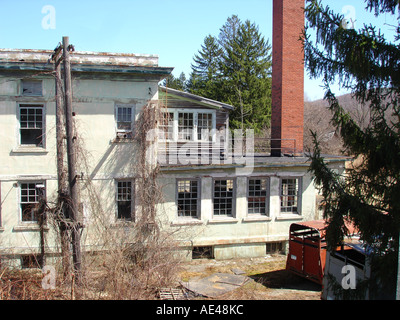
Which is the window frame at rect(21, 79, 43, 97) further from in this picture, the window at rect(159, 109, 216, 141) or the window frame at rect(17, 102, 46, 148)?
the window at rect(159, 109, 216, 141)

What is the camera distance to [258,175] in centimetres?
1597

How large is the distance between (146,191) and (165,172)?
1.21m

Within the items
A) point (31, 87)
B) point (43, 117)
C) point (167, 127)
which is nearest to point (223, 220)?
point (167, 127)

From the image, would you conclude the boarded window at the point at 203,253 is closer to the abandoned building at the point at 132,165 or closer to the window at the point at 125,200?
the abandoned building at the point at 132,165

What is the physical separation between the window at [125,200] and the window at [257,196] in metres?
5.63

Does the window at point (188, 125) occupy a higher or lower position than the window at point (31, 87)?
lower

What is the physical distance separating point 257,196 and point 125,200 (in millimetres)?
6295

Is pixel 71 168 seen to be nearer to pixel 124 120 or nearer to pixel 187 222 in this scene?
pixel 124 120

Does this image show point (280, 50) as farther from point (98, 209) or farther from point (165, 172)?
point (98, 209)

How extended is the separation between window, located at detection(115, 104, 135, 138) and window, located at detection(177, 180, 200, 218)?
327 centimetres

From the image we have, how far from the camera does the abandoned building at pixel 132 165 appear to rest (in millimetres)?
13922

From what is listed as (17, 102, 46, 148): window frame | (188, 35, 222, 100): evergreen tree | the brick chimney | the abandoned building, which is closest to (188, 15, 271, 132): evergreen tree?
(188, 35, 222, 100): evergreen tree

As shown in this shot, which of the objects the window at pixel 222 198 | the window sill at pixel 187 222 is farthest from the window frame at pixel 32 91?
the window at pixel 222 198
